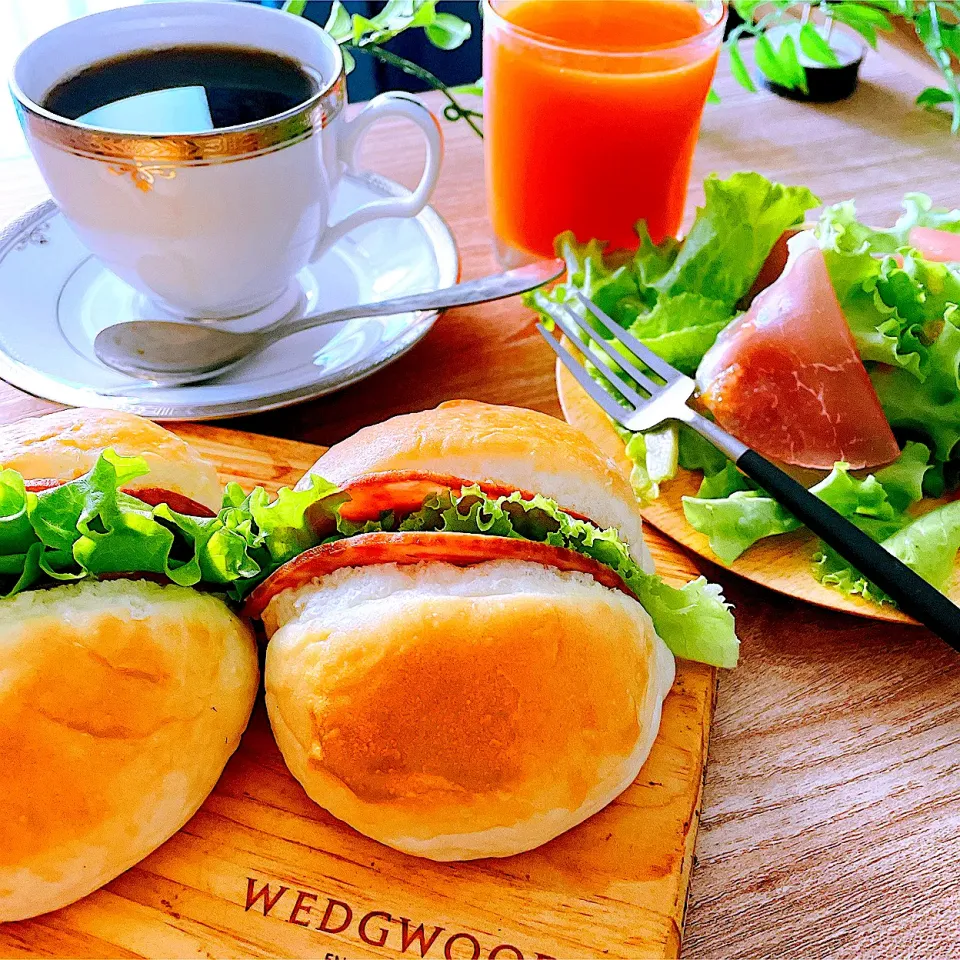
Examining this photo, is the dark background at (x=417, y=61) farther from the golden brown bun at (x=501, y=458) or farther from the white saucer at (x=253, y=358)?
the golden brown bun at (x=501, y=458)

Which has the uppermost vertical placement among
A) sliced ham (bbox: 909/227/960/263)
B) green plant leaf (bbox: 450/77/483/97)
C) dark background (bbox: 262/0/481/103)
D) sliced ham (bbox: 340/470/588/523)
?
sliced ham (bbox: 340/470/588/523)

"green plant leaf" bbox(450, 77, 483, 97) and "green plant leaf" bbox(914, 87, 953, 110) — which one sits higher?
"green plant leaf" bbox(450, 77, 483, 97)

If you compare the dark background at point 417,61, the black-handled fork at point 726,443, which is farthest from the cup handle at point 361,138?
the dark background at point 417,61

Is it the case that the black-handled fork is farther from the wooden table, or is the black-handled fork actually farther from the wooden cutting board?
the wooden cutting board

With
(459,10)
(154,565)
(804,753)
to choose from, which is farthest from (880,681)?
(459,10)

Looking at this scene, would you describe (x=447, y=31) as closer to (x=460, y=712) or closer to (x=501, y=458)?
(x=501, y=458)

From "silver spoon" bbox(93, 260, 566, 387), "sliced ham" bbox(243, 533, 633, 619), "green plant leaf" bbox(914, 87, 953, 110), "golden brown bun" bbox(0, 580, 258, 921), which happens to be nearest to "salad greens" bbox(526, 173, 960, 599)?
"silver spoon" bbox(93, 260, 566, 387)

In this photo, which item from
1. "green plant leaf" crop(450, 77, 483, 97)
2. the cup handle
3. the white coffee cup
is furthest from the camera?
"green plant leaf" crop(450, 77, 483, 97)

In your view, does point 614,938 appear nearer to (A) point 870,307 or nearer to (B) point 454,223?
(A) point 870,307
